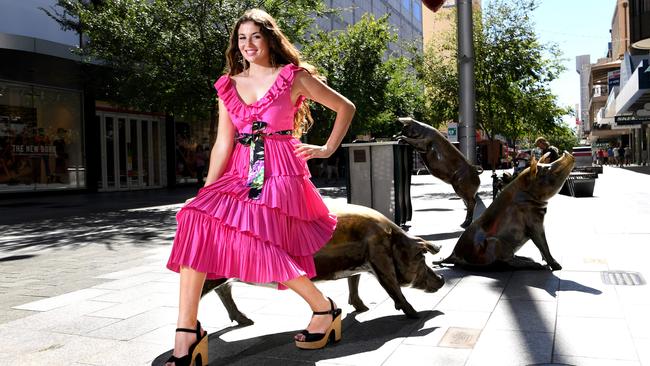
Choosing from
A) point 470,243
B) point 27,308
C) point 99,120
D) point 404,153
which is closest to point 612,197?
point 404,153

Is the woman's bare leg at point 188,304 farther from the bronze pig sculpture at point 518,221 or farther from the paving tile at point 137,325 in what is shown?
the bronze pig sculpture at point 518,221

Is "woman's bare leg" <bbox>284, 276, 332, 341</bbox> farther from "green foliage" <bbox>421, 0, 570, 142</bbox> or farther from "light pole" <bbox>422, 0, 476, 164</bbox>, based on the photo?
"green foliage" <bbox>421, 0, 570, 142</bbox>

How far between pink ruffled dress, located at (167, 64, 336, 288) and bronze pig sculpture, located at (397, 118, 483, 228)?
5390 mm

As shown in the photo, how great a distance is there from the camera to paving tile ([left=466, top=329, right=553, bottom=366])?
3043mm

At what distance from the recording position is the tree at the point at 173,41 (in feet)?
50.0

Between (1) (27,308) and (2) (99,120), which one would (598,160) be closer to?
(2) (99,120)

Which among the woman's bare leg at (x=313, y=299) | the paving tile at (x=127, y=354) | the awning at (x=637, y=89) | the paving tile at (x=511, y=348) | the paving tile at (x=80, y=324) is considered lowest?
the paving tile at (x=80, y=324)

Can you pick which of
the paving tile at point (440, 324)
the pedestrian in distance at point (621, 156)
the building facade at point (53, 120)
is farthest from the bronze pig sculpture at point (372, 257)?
the pedestrian in distance at point (621, 156)

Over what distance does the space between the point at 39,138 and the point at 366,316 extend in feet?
62.0

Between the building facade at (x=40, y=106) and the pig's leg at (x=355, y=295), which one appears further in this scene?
the building facade at (x=40, y=106)

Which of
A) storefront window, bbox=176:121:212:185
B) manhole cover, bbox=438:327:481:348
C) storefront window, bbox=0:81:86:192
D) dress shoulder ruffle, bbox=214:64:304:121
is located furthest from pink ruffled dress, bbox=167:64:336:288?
storefront window, bbox=176:121:212:185

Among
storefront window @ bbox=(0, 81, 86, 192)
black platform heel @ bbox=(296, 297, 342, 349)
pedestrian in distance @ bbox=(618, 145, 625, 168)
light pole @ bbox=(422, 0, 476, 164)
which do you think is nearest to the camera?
black platform heel @ bbox=(296, 297, 342, 349)

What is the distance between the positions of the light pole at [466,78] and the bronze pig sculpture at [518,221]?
6248 millimetres

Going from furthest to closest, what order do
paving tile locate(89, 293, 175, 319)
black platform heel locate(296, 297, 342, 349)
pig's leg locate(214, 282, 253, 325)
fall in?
paving tile locate(89, 293, 175, 319), pig's leg locate(214, 282, 253, 325), black platform heel locate(296, 297, 342, 349)
